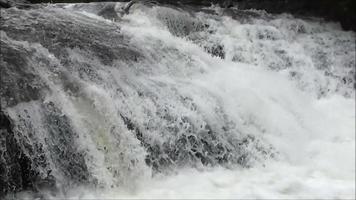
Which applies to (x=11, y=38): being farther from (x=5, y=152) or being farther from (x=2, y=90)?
(x=5, y=152)

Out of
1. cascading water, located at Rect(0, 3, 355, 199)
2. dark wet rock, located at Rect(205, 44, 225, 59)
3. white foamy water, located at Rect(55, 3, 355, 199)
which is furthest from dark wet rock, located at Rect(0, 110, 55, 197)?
dark wet rock, located at Rect(205, 44, 225, 59)

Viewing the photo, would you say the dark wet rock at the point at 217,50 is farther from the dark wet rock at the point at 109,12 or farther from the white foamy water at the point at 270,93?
the dark wet rock at the point at 109,12

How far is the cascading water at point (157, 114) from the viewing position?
4.29 meters

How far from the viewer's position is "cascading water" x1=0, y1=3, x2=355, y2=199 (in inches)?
169

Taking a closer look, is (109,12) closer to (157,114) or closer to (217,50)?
(217,50)

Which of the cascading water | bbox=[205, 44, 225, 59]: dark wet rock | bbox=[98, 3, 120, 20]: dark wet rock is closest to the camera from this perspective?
the cascading water

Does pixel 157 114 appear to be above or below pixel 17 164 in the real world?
above

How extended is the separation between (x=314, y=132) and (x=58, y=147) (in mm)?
3011

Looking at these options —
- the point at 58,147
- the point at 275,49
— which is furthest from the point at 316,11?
the point at 58,147

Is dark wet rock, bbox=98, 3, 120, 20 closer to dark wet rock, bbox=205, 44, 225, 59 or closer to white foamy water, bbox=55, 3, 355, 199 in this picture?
white foamy water, bbox=55, 3, 355, 199

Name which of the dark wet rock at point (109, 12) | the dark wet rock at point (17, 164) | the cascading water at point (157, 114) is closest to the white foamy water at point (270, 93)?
the cascading water at point (157, 114)

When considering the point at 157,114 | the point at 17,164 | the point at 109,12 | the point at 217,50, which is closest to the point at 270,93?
the point at 217,50

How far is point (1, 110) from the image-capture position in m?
4.18

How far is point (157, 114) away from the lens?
5.02m
